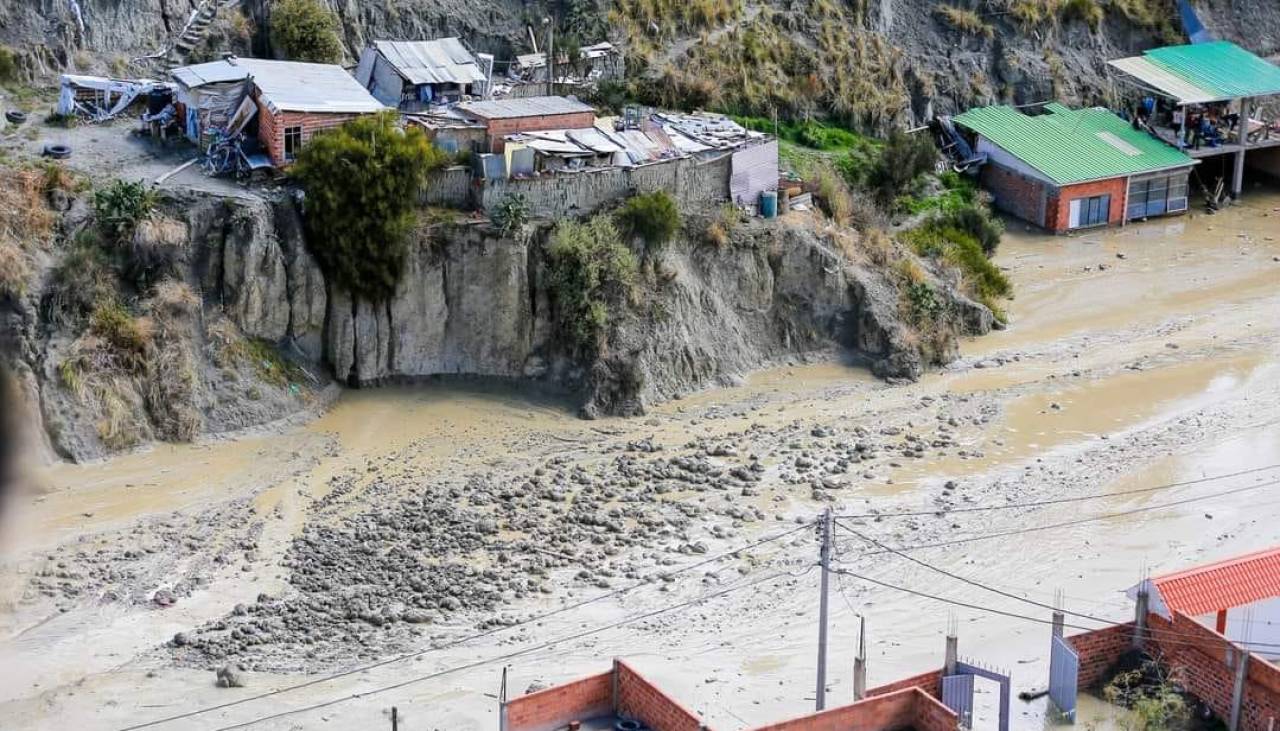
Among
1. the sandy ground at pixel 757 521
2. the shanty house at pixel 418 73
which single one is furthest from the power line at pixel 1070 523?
the shanty house at pixel 418 73

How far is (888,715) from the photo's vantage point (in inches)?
793

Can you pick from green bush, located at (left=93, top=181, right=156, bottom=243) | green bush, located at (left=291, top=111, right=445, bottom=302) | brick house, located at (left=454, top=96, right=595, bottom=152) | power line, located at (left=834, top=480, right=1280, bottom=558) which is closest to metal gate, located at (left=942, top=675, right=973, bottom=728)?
power line, located at (left=834, top=480, right=1280, bottom=558)

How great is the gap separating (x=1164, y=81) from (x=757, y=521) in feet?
70.3

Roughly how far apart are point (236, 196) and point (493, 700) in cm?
1168

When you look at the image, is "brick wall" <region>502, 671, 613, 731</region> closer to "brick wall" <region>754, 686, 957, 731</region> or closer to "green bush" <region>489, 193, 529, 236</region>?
"brick wall" <region>754, 686, 957, 731</region>

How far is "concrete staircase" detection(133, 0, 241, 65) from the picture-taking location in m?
35.4

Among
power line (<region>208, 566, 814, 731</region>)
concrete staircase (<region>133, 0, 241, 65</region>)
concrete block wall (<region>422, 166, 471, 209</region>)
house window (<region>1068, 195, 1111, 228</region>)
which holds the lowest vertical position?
power line (<region>208, 566, 814, 731</region>)

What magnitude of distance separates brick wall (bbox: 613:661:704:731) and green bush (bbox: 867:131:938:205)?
2037 centimetres

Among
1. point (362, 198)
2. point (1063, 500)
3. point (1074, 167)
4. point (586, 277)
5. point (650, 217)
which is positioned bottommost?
point (1063, 500)

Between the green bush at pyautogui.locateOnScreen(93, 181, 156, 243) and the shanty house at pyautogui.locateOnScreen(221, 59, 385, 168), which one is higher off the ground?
the shanty house at pyautogui.locateOnScreen(221, 59, 385, 168)

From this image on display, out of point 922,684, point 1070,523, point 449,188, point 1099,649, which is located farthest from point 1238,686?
point 449,188

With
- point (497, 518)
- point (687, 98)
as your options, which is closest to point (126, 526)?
point (497, 518)

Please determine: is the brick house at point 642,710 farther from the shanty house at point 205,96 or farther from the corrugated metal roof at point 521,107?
the shanty house at point 205,96

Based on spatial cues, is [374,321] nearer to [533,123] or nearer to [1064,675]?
[533,123]
